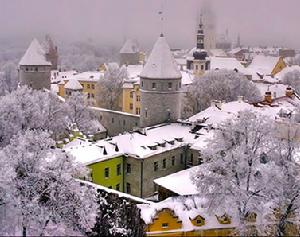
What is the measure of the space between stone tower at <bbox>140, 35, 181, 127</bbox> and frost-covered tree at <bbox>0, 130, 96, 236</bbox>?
1686cm

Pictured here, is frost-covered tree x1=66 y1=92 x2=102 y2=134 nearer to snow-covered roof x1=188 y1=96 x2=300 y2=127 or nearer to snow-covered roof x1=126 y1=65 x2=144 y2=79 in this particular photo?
snow-covered roof x1=188 y1=96 x2=300 y2=127

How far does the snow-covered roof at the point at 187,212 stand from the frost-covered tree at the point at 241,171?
443 millimetres

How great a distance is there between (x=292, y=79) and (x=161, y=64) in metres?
35.8

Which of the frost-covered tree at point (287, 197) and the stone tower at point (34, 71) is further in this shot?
the stone tower at point (34, 71)

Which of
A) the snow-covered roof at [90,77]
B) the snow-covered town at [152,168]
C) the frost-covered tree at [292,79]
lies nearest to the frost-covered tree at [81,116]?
the snow-covered town at [152,168]

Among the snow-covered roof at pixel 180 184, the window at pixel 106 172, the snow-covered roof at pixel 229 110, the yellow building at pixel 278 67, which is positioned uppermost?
the yellow building at pixel 278 67

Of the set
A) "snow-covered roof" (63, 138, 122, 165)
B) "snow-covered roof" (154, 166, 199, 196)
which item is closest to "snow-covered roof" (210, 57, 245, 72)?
"snow-covered roof" (63, 138, 122, 165)

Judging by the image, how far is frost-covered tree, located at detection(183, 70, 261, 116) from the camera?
167ft

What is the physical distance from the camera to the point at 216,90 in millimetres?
50969

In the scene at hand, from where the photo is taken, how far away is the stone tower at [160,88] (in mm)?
36375

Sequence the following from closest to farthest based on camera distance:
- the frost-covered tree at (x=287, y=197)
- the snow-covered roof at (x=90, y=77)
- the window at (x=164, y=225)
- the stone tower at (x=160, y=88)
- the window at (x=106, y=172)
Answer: the frost-covered tree at (x=287, y=197), the window at (x=164, y=225), the window at (x=106, y=172), the stone tower at (x=160, y=88), the snow-covered roof at (x=90, y=77)

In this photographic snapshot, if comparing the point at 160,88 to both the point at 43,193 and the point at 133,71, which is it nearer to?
the point at 43,193

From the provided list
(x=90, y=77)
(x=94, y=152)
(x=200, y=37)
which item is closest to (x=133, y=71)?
(x=90, y=77)

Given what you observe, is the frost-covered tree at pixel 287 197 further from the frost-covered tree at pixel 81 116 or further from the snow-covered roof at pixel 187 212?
the frost-covered tree at pixel 81 116
